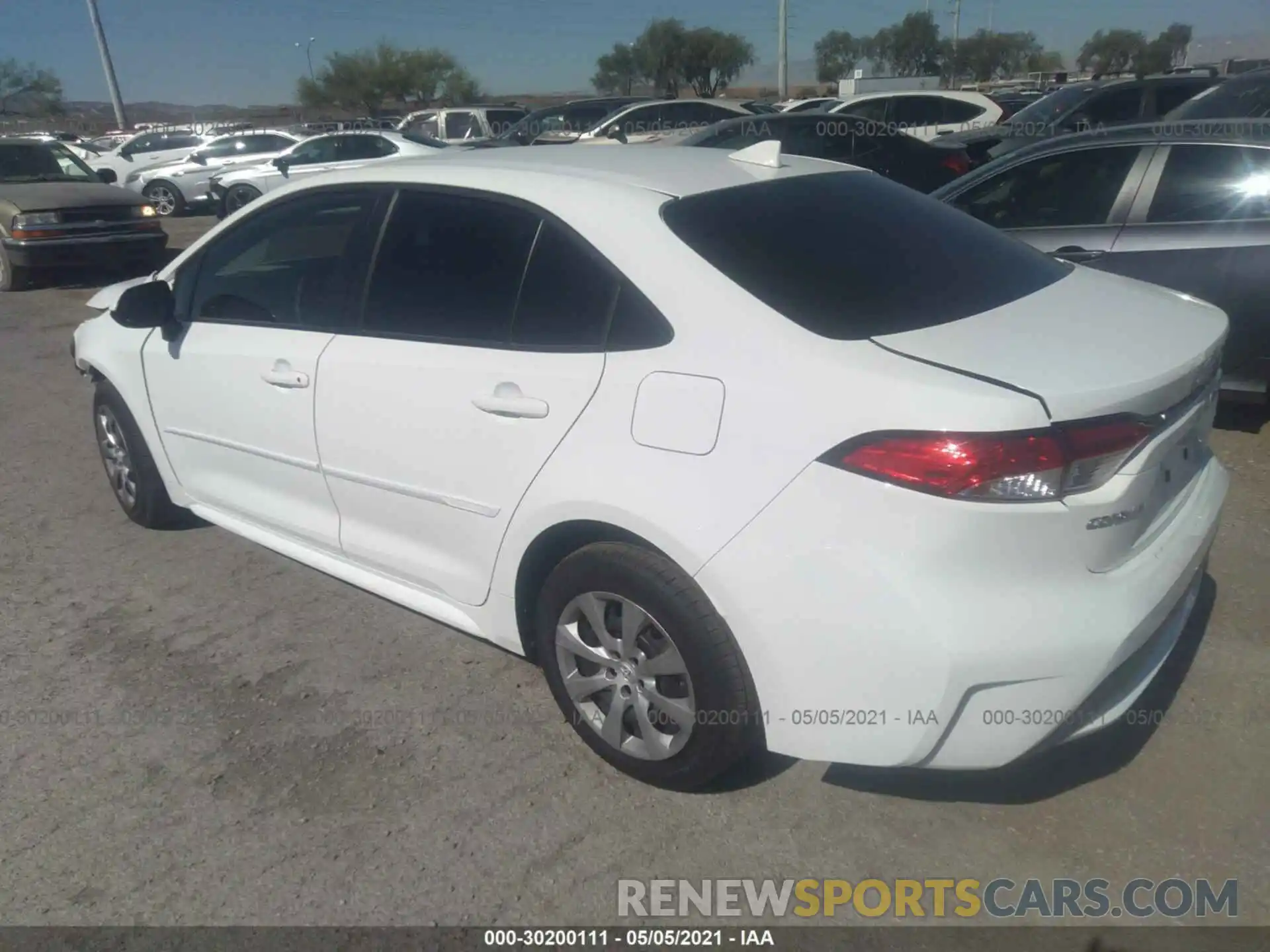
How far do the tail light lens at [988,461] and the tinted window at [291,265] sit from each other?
6.47 feet

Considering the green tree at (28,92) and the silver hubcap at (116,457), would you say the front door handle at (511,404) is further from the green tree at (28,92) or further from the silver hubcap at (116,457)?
the green tree at (28,92)

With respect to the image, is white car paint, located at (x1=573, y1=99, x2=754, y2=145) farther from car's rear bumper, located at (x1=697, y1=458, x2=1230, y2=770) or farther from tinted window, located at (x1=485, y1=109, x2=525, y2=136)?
car's rear bumper, located at (x1=697, y1=458, x2=1230, y2=770)

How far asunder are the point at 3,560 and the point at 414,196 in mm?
2892

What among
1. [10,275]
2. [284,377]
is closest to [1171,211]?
[284,377]

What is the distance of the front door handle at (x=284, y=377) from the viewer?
3504 millimetres

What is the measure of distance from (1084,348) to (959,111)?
17.0 metres

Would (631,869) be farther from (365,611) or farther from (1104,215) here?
(1104,215)

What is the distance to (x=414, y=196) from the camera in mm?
3354

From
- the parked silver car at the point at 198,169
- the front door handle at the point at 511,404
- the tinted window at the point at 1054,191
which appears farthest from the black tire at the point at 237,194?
the front door handle at the point at 511,404

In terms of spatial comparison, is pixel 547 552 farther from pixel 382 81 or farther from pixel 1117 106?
pixel 382 81

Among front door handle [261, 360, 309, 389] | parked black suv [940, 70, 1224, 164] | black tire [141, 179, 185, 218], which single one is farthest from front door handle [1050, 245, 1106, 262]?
black tire [141, 179, 185, 218]

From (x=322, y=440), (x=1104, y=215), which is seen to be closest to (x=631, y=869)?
(x=322, y=440)

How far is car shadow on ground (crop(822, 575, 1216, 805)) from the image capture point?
2838mm

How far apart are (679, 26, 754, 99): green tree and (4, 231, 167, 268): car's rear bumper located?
50.3 metres
